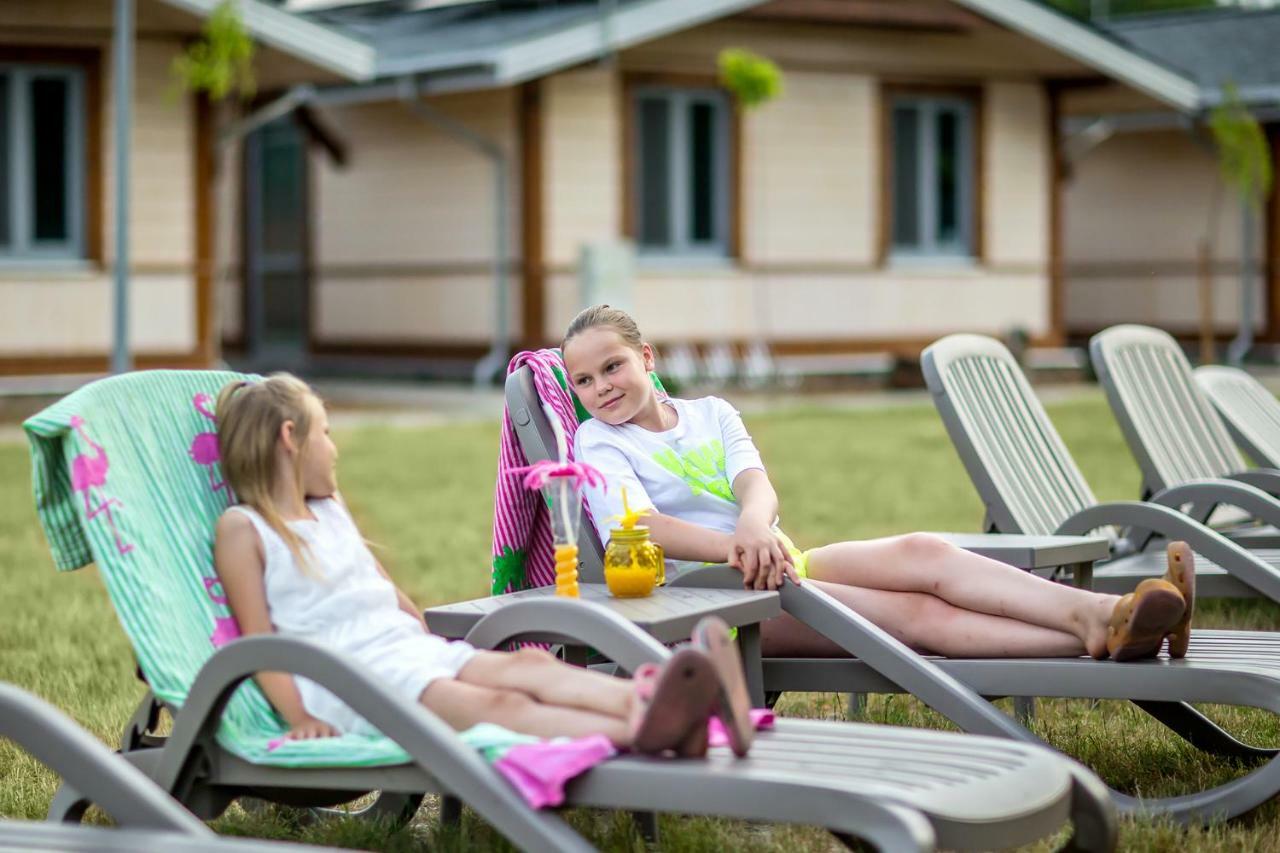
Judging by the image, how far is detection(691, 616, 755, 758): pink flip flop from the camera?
335 cm

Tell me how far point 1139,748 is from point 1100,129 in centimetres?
2091

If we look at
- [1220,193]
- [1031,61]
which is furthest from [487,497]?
[1220,193]

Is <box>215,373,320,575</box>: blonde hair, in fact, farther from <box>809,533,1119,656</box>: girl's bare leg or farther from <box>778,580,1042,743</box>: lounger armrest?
<box>809,533,1119,656</box>: girl's bare leg

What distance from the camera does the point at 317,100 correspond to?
21469 mm

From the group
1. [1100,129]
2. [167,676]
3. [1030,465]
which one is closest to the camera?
[167,676]

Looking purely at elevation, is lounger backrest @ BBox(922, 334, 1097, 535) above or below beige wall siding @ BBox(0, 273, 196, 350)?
below

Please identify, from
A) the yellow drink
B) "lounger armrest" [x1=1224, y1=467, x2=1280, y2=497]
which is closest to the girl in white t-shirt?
the yellow drink

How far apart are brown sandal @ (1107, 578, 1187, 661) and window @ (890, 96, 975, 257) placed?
18.2 m

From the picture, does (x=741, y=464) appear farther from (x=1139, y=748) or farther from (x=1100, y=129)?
(x=1100, y=129)

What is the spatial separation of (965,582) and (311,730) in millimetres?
1696

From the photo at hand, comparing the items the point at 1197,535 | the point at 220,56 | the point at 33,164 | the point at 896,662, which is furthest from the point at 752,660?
the point at 33,164

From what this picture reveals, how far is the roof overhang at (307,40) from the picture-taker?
17266mm

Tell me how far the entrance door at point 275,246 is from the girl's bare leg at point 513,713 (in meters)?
19.7

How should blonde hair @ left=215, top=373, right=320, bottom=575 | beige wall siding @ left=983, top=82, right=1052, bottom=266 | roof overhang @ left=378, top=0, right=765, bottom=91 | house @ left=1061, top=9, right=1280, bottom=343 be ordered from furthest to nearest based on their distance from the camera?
house @ left=1061, top=9, right=1280, bottom=343
beige wall siding @ left=983, top=82, right=1052, bottom=266
roof overhang @ left=378, top=0, right=765, bottom=91
blonde hair @ left=215, top=373, right=320, bottom=575
